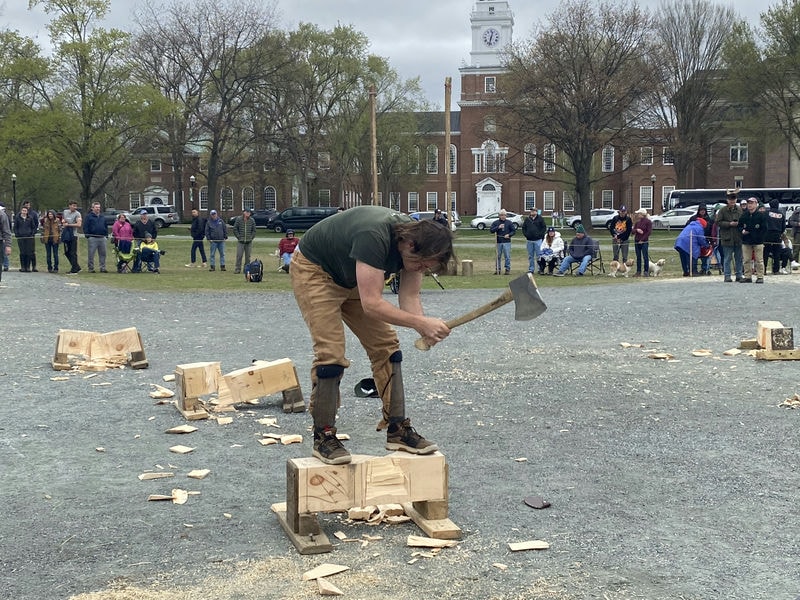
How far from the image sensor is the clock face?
8981cm

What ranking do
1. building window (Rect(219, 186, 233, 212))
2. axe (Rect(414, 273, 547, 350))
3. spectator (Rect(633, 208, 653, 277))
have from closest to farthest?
axe (Rect(414, 273, 547, 350)), spectator (Rect(633, 208, 653, 277)), building window (Rect(219, 186, 233, 212))

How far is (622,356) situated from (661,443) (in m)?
4.15

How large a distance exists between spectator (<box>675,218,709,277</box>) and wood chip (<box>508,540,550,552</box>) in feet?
69.1

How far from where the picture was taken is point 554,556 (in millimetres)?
4625

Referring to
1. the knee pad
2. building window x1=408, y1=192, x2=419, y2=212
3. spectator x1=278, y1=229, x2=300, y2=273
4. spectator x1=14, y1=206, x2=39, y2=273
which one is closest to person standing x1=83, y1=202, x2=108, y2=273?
spectator x1=14, y1=206, x2=39, y2=273

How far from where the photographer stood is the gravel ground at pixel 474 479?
438cm

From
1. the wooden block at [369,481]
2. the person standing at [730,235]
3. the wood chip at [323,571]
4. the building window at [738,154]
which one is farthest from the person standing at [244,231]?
the building window at [738,154]

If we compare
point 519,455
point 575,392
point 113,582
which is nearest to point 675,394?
point 575,392

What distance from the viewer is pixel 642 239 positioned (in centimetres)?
2527

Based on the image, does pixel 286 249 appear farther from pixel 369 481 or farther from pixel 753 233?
pixel 369 481

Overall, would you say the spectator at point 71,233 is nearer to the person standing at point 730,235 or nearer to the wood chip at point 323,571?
the person standing at point 730,235

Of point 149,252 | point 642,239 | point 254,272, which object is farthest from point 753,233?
point 149,252

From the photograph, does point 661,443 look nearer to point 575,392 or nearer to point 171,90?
point 575,392

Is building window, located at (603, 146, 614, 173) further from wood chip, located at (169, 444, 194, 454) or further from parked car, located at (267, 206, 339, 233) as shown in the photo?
wood chip, located at (169, 444, 194, 454)
